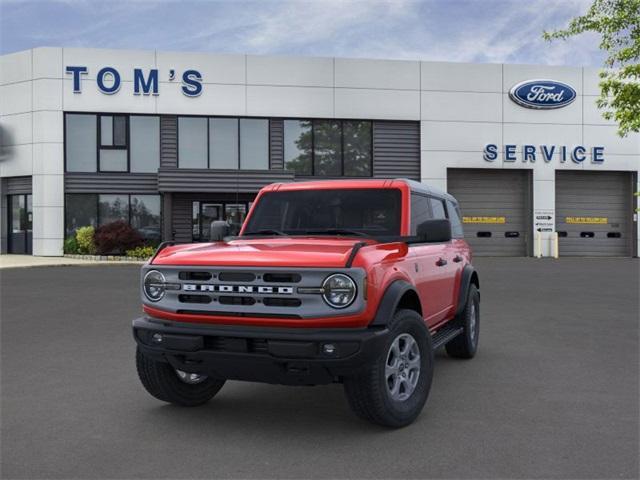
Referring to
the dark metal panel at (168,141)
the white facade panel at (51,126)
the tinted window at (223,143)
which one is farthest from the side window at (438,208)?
the white facade panel at (51,126)

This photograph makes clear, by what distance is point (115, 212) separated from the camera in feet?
84.9

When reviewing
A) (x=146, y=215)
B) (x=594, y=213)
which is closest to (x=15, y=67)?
(x=146, y=215)

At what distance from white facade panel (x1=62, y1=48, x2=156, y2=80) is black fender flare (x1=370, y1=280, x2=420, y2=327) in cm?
2379

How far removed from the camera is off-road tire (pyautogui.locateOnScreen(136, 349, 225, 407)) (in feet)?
15.0

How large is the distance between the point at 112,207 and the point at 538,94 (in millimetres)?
19622

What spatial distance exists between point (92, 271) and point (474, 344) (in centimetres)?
1513

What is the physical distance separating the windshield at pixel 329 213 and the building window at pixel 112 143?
70.3 feet

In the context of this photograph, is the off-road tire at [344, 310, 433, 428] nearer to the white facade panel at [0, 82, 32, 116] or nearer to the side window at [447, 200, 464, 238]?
the side window at [447, 200, 464, 238]

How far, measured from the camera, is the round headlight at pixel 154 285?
14.4 feet

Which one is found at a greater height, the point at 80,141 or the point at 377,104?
the point at 377,104

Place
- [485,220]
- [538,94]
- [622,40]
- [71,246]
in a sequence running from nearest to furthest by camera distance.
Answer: [622,40]
[71,246]
[538,94]
[485,220]

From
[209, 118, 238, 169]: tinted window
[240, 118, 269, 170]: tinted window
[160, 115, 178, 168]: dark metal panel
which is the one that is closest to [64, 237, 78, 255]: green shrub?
[160, 115, 178, 168]: dark metal panel

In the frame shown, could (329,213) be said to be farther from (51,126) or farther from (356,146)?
(51,126)

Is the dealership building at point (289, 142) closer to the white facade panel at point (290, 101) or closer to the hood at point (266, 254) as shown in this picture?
the white facade panel at point (290, 101)
